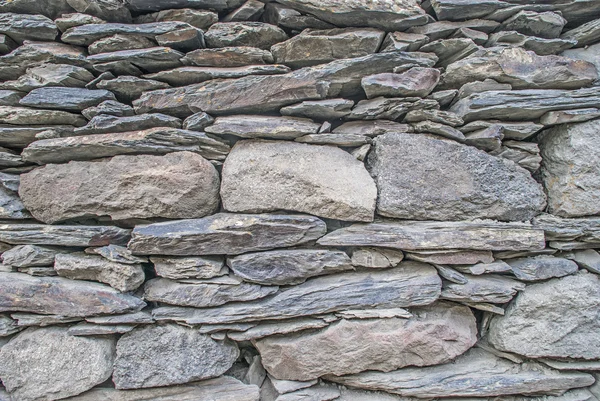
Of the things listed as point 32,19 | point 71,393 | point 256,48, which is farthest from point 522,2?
point 71,393

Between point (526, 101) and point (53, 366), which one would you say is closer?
point (53, 366)

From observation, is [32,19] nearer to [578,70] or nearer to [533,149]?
[533,149]

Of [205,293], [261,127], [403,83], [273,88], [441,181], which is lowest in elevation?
[205,293]

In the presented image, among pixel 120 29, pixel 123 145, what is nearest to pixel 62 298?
pixel 123 145

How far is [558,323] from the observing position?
2.34 m

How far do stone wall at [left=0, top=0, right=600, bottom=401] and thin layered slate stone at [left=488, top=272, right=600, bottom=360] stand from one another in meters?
0.02

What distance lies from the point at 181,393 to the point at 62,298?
3.90 feet

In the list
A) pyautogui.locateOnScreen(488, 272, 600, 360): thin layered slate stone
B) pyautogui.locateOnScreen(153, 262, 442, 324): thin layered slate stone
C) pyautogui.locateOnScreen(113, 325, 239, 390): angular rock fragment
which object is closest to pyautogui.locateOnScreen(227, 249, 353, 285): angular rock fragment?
pyautogui.locateOnScreen(153, 262, 442, 324): thin layered slate stone

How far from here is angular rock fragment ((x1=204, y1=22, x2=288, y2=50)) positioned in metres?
2.31

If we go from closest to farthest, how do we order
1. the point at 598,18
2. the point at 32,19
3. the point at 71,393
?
the point at 71,393 → the point at 32,19 → the point at 598,18

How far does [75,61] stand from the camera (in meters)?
2.34

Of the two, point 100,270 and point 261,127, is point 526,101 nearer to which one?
point 261,127

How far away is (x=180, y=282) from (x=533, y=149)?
3.13m

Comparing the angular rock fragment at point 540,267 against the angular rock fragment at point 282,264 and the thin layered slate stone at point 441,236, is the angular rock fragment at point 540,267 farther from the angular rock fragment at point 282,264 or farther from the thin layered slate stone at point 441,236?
the angular rock fragment at point 282,264
